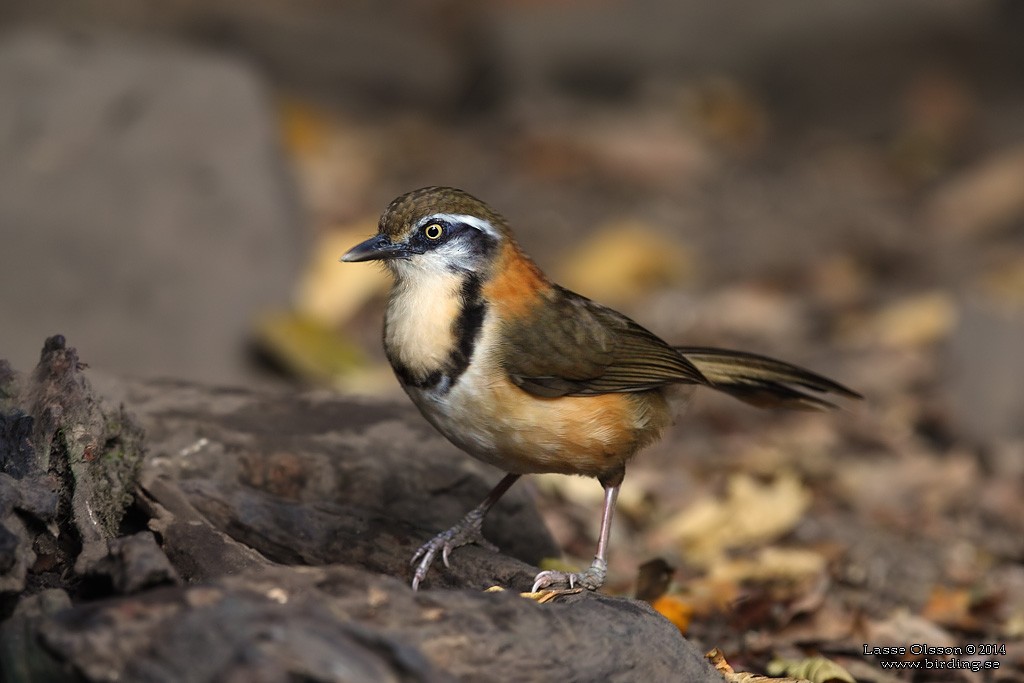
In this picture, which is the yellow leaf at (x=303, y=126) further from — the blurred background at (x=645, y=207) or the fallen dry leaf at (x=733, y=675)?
the fallen dry leaf at (x=733, y=675)

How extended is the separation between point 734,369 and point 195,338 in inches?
167

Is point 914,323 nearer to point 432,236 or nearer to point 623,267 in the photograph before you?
point 623,267

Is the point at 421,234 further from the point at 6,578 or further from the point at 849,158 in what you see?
the point at 849,158

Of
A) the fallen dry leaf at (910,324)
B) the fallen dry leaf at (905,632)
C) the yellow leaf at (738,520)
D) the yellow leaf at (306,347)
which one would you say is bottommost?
the fallen dry leaf at (905,632)

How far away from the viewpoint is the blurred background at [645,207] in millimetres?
6883

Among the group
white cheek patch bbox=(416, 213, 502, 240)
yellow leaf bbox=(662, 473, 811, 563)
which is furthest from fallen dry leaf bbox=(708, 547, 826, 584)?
white cheek patch bbox=(416, 213, 502, 240)

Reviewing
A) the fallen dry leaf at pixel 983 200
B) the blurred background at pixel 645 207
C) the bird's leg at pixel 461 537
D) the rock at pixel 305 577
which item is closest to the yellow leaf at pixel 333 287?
the blurred background at pixel 645 207

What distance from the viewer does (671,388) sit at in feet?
16.1

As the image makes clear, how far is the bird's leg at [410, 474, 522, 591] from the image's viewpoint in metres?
4.27

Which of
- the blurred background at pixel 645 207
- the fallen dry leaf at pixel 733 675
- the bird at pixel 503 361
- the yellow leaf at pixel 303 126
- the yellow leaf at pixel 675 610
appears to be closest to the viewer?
the fallen dry leaf at pixel 733 675

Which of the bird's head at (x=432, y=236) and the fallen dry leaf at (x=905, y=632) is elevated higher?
the bird's head at (x=432, y=236)

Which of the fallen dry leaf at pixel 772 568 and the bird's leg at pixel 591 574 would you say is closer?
the bird's leg at pixel 591 574

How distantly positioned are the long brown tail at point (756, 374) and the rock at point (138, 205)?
12.4 feet

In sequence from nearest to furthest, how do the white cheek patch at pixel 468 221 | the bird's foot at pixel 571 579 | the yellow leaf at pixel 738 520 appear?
the bird's foot at pixel 571 579
the white cheek patch at pixel 468 221
the yellow leaf at pixel 738 520
